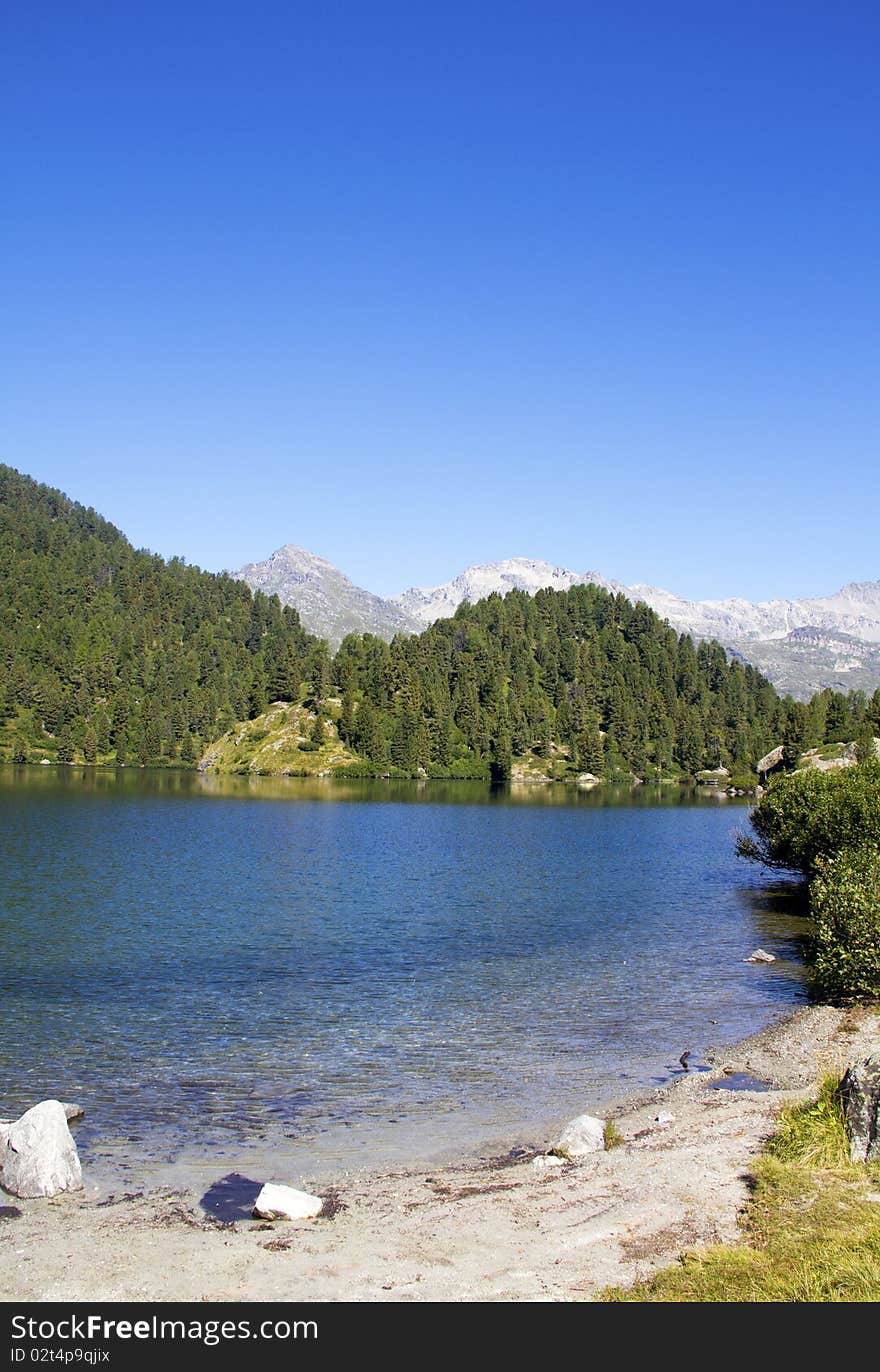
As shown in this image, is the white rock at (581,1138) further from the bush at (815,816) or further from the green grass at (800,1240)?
the bush at (815,816)

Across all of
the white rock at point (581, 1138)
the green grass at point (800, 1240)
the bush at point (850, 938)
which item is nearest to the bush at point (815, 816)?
the bush at point (850, 938)

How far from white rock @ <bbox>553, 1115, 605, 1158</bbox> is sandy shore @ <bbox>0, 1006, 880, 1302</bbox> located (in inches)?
27.4

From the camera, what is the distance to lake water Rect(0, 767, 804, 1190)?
31922 mm

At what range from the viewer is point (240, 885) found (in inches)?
3376

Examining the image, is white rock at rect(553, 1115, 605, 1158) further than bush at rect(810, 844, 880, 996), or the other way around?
bush at rect(810, 844, 880, 996)

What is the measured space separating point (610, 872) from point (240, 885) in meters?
39.9

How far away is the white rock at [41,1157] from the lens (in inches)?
1003

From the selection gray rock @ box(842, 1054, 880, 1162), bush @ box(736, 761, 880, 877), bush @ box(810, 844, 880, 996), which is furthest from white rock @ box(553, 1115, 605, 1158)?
bush @ box(736, 761, 880, 877)

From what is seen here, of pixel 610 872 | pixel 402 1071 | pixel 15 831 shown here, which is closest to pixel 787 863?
pixel 610 872

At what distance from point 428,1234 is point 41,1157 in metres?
11.0

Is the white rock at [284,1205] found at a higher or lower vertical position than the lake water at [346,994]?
higher

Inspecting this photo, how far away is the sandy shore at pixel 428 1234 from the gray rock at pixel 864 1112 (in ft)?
9.74

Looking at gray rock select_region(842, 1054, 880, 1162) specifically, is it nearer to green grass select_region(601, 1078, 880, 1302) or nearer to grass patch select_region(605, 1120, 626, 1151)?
green grass select_region(601, 1078, 880, 1302)

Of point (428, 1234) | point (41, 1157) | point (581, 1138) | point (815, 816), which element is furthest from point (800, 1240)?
point (815, 816)
